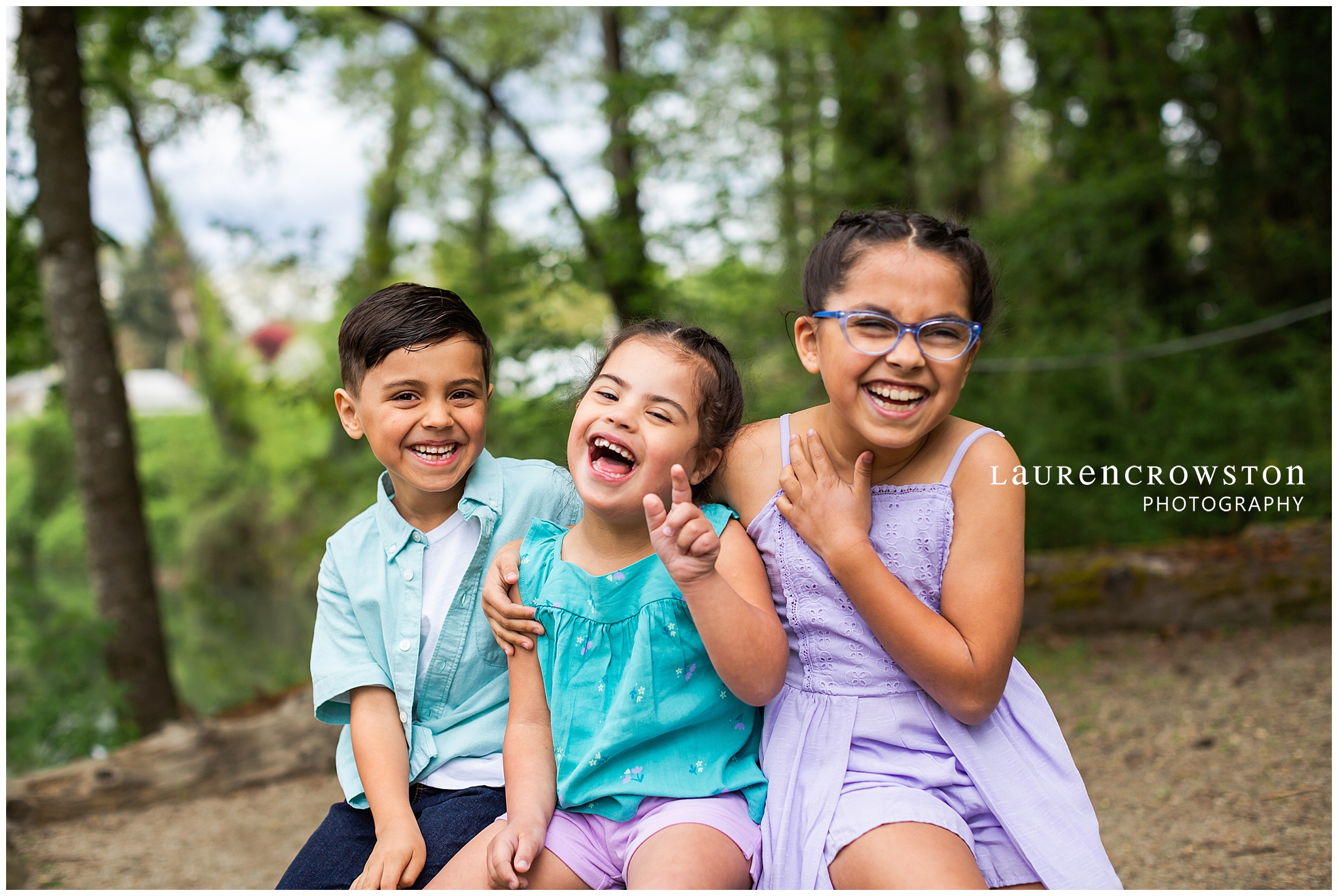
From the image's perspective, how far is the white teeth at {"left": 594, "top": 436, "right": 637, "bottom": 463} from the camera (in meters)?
1.64

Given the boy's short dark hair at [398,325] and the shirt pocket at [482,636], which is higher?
the boy's short dark hair at [398,325]

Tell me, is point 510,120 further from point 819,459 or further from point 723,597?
point 723,597

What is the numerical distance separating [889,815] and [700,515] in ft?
1.81

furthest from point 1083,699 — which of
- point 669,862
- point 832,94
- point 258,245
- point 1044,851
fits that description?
point 258,245

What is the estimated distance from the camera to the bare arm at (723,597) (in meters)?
1.46

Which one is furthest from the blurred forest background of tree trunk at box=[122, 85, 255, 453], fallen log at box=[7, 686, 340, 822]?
tree trunk at box=[122, 85, 255, 453]

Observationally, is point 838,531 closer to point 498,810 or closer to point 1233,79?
point 498,810

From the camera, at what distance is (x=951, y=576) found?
163cm

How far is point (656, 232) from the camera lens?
682 centimetres

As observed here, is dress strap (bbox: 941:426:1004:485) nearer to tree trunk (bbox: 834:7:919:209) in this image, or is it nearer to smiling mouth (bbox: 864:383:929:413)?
smiling mouth (bbox: 864:383:929:413)

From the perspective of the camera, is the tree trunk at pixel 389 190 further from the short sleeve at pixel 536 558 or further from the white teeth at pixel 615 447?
the white teeth at pixel 615 447

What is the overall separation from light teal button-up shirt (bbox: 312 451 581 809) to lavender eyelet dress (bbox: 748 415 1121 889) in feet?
1.76

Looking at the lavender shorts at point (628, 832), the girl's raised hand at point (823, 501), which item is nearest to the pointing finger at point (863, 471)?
the girl's raised hand at point (823, 501)

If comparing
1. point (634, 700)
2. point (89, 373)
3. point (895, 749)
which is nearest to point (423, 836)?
point (634, 700)
